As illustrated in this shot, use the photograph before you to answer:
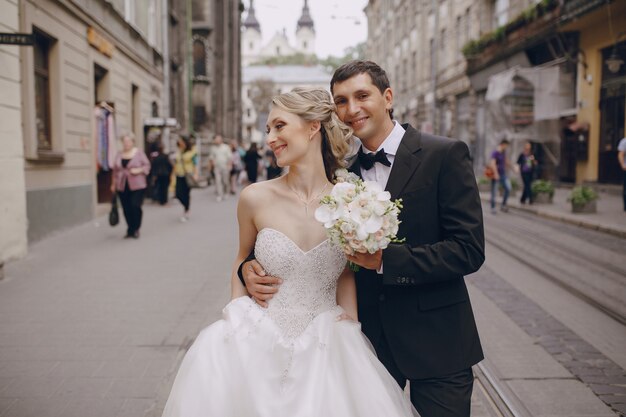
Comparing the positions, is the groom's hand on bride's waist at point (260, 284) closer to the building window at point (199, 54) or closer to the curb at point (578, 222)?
the curb at point (578, 222)

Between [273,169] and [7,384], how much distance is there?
15.6m

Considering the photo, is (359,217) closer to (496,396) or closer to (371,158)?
(371,158)

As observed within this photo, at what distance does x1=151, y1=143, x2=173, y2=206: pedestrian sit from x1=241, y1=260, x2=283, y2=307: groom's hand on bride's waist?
15.3 metres

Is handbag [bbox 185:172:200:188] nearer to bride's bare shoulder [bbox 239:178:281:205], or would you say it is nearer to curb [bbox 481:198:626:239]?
curb [bbox 481:198:626:239]

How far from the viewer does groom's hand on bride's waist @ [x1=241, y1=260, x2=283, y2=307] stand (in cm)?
262

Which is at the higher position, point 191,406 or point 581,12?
point 581,12

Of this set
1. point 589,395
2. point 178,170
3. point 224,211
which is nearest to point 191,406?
point 589,395

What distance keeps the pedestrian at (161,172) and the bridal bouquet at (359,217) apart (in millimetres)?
15792

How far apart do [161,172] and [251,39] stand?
12560cm

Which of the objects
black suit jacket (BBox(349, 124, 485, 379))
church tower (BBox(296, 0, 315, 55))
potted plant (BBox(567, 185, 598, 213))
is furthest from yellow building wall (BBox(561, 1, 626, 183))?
church tower (BBox(296, 0, 315, 55))

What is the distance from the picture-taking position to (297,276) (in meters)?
2.62

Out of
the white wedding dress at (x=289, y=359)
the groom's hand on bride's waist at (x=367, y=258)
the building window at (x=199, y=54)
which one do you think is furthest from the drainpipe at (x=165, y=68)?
the groom's hand on bride's waist at (x=367, y=258)

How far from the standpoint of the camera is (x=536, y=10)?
70.6 feet

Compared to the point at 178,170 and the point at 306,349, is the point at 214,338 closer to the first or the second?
the point at 306,349
